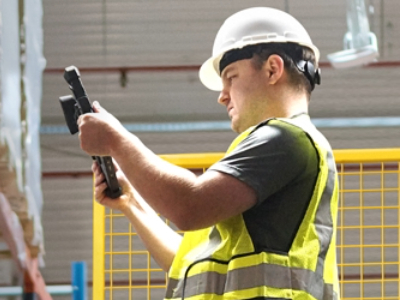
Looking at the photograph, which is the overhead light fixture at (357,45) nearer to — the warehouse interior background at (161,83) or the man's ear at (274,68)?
the man's ear at (274,68)

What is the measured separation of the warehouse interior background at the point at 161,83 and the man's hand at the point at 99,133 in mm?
7142

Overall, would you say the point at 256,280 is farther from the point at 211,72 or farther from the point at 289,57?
the point at 211,72

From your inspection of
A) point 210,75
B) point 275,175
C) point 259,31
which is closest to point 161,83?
point 210,75

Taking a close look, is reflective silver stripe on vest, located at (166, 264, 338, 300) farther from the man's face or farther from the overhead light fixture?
the overhead light fixture

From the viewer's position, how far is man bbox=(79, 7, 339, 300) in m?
1.90

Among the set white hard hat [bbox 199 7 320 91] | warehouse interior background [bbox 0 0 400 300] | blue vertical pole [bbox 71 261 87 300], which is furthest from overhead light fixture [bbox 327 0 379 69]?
warehouse interior background [bbox 0 0 400 300]

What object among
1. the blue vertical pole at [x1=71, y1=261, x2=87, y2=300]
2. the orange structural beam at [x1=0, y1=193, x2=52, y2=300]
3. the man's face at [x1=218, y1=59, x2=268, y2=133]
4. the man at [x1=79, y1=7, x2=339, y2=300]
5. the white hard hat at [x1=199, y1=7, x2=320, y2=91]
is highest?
the white hard hat at [x1=199, y1=7, x2=320, y2=91]

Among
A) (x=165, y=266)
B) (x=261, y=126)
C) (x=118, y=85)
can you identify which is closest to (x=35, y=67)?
(x=118, y=85)

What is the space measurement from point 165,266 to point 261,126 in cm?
72

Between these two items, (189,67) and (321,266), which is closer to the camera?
(321,266)

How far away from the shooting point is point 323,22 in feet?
30.0

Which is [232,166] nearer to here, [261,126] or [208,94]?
[261,126]

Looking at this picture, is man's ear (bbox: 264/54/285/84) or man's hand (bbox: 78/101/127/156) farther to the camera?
man's ear (bbox: 264/54/285/84)

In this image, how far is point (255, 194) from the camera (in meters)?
1.91
